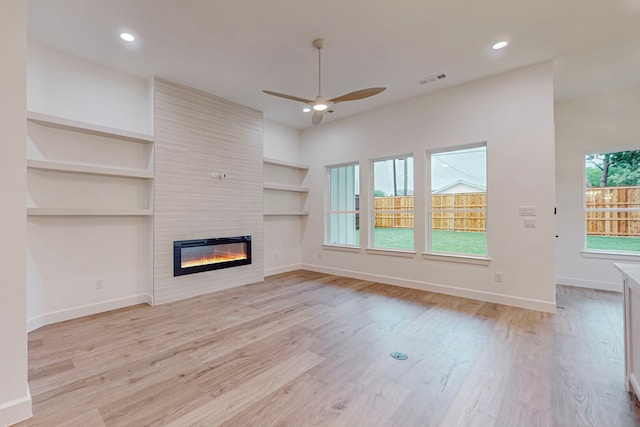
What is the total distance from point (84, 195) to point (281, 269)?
3548 millimetres

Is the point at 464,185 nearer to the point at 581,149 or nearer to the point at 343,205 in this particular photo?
the point at 581,149

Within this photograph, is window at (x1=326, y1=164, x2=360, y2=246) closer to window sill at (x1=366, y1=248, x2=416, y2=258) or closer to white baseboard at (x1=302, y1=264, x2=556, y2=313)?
window sill at (x1=366, y1=248, x2=416, y2=258)

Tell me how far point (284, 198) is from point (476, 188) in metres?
3.67

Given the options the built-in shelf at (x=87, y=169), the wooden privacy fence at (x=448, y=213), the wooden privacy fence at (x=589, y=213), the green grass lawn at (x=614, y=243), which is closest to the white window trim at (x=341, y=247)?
the wooden privacy fence at (x=448, y=213)

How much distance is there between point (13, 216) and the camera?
1.68 meters

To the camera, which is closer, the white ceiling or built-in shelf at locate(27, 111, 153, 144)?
the white ceiling

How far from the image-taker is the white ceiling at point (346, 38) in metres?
2.60

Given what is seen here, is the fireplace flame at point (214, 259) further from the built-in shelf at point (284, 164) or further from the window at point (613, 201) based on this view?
the window at point (613, 201)

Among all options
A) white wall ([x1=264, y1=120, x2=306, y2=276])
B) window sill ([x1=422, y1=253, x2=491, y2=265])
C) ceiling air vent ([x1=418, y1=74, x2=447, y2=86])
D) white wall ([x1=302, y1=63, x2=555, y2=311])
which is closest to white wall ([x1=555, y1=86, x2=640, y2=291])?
white wall ([x1=302, y1=63, x2=555, y2=311])

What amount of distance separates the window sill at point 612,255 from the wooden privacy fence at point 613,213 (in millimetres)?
Result: 306

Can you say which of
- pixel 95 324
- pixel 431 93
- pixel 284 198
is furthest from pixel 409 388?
pixel 284 198

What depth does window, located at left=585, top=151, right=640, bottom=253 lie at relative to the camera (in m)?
4.37

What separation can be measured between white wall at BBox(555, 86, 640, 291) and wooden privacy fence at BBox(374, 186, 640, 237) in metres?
0.20

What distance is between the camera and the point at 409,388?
201 cm
